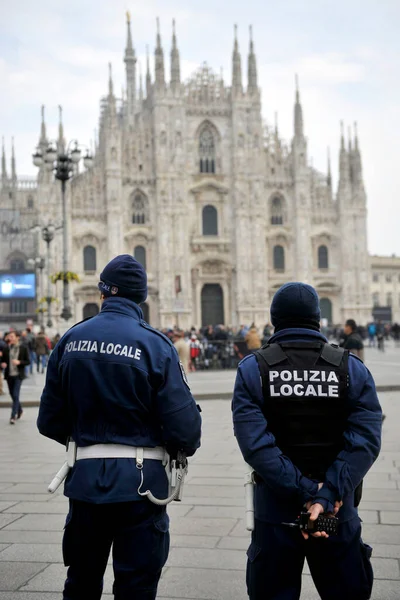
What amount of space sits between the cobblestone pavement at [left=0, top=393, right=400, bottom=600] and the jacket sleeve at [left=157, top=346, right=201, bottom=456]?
4.21 ft

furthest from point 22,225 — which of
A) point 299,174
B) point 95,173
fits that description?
point 299,174

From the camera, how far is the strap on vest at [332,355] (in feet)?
10.2

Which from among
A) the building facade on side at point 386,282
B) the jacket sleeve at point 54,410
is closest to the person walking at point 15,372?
the jacket sleeve at point 54,410

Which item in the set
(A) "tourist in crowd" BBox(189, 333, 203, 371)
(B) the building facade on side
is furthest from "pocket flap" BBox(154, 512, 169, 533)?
(B) the building facade on side

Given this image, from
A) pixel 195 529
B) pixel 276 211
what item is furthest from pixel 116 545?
pixel 276 211

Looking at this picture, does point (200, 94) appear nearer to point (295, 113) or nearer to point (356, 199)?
point (295, 113)

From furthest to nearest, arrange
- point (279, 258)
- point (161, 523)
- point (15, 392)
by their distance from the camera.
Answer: point (279, 258)
point (15, 392)
point (161, 523)

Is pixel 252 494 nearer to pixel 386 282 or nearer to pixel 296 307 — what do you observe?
pixel 296 307

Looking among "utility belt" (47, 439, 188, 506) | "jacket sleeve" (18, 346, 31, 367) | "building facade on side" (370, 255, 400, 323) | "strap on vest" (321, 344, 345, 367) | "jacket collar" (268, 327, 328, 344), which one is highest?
"building facade on side" (370, 255, 400, 323)

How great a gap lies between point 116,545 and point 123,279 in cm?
120

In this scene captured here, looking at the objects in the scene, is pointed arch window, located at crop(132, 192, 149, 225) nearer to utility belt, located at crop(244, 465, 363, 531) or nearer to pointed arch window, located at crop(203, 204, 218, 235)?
pointed arch window, located at crop(203, 204, 218, 235)

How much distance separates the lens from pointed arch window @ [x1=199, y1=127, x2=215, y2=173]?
50188 millimetres

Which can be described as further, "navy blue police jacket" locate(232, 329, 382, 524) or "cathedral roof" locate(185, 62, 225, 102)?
"cathedral roof" locate(185, 62, 225, 102)

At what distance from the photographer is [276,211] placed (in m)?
51.3
